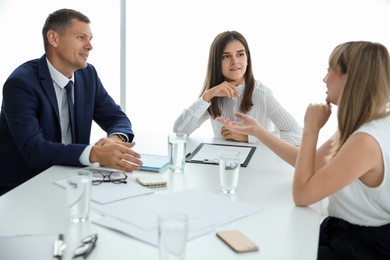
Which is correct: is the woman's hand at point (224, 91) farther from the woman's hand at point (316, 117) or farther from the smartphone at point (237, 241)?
the smartphone at point (237, 241)

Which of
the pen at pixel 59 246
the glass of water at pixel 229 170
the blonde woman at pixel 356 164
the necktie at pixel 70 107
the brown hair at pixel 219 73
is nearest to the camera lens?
the pen at pixel 59 246

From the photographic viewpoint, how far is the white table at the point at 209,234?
1.03m

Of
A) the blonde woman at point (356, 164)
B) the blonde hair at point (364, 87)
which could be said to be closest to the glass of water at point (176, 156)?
the blonde woman at point (356, 164)

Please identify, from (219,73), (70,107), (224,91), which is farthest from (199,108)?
(70,107)

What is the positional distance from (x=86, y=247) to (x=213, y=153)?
1017 mm

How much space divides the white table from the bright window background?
222cm

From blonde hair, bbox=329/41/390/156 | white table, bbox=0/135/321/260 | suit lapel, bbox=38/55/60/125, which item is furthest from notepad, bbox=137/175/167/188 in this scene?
suit lapel, bbox=38/55/60/125

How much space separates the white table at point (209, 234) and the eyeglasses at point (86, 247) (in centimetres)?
1

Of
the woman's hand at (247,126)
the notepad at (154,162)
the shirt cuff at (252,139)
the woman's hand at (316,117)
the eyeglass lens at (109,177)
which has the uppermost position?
the woman's hand at (316,117)

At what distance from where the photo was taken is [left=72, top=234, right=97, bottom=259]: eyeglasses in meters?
0.99

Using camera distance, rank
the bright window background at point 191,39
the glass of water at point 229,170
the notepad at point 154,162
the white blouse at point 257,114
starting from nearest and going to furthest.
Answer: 1. the glass of water at point 229,170
2. the notepad at point 154,162
3. the white blouse at point 257,114
4. the bright window background at point 191,39

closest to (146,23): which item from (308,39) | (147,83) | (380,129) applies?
(147,83)

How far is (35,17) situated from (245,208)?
335cm

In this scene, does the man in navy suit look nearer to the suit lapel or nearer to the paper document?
the suit lapel
